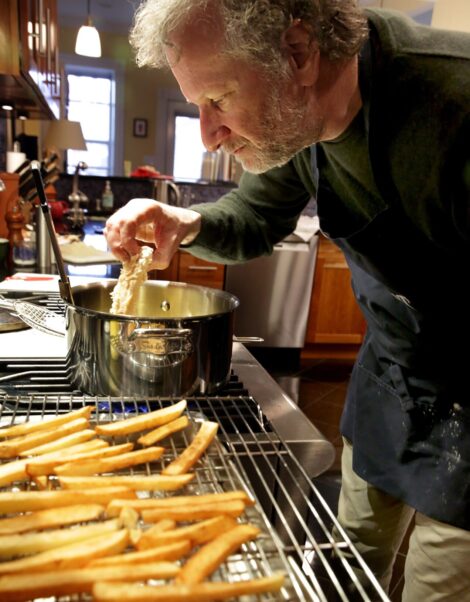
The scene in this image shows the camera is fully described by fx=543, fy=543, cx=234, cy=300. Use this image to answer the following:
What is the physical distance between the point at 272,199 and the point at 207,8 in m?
0.79

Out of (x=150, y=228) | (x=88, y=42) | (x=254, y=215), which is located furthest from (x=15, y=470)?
(x=88, y=42)

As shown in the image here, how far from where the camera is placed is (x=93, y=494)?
2.77 feet

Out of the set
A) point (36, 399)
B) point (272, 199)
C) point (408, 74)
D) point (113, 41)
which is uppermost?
point (113, 41)

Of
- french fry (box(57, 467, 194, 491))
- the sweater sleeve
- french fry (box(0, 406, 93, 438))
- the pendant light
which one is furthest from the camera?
the pendant light

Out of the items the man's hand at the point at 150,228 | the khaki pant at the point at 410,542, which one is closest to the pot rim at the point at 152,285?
the man's hand at the point at 150,228

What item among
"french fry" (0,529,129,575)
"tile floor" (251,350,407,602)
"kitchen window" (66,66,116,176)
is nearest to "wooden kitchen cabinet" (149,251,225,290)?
"tile floor" (251,350,407,602)

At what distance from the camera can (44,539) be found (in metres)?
0.76

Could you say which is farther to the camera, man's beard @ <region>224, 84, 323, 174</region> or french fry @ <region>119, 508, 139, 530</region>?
man's beard @ <region>224, 84, 323, 174</region>

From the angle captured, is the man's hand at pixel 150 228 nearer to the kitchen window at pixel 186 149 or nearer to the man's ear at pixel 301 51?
the man's ear at pixel 301 51

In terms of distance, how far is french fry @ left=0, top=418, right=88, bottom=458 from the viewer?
95 cm

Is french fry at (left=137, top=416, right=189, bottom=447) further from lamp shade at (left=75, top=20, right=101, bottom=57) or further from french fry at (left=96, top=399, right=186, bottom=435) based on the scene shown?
lamp shade at (left=75, top=20, right=101, bottom=57)

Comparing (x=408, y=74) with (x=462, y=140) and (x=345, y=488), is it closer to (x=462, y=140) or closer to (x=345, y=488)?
(x=462, y=140)

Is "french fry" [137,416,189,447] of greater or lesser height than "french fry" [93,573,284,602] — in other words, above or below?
below

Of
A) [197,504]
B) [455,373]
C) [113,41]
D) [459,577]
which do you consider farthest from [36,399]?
[113,41]
